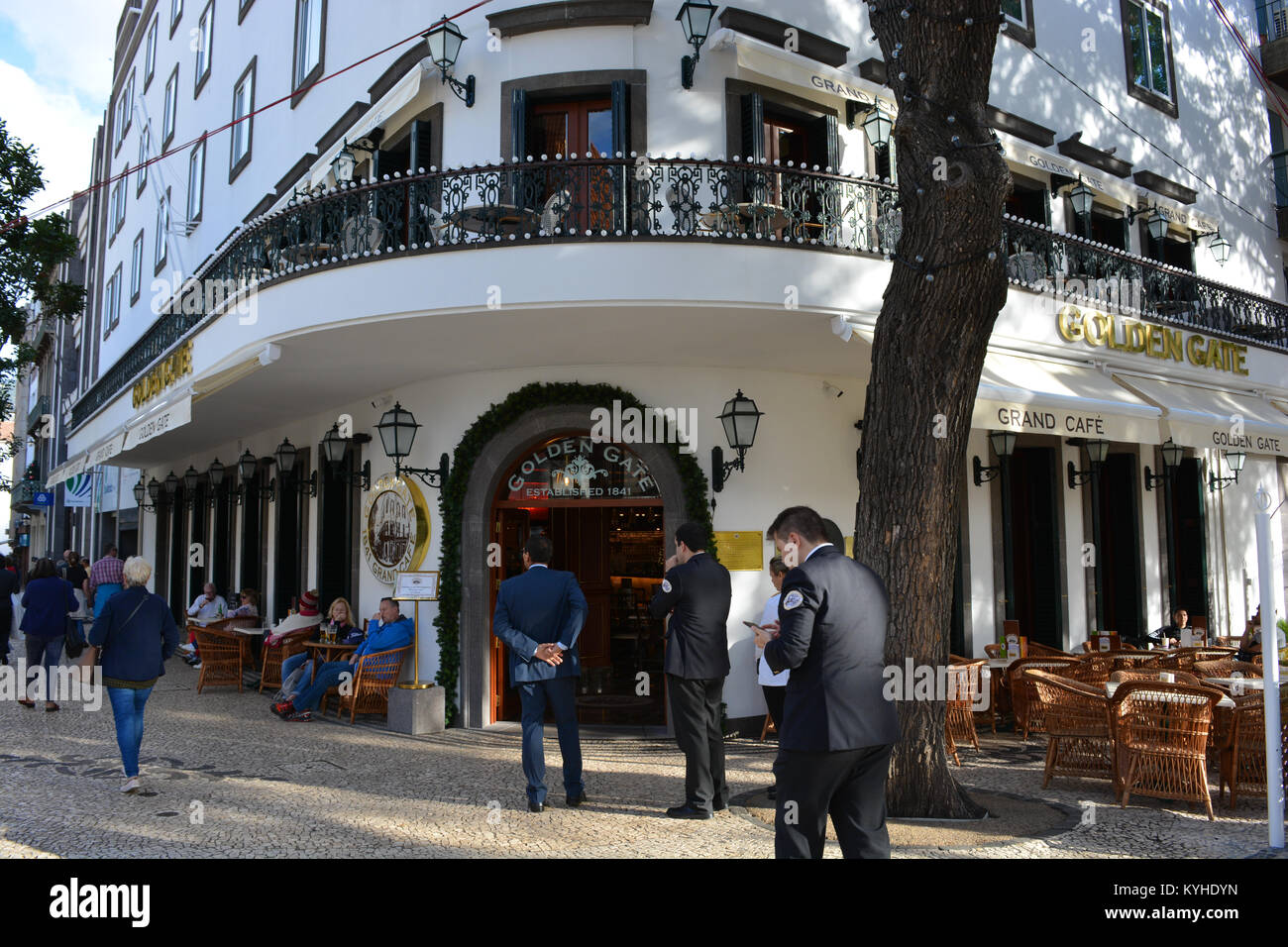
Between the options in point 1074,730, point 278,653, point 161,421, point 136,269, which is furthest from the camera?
point 136,269

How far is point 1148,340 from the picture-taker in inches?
504

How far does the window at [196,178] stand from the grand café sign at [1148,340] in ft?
52.2

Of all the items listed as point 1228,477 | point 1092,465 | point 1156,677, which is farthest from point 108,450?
point 1228,477

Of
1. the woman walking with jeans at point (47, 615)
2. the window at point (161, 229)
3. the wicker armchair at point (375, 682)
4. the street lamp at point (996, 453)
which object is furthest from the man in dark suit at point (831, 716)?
the window at point (161, 229)

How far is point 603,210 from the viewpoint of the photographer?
909cm

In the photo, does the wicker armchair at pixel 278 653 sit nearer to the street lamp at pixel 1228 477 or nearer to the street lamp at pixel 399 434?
the street lamp at pixel 399 434

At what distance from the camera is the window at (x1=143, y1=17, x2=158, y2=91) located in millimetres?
24094

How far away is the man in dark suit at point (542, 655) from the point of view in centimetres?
664

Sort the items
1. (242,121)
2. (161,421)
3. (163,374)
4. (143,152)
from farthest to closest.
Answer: (143,152)
(242,121)
(163,374)
(161,421)

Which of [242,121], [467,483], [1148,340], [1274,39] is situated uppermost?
[1274,39]

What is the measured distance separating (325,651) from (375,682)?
1519 mm

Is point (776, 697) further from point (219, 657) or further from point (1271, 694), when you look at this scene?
point (219, 657)

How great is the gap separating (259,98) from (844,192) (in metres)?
10.9
